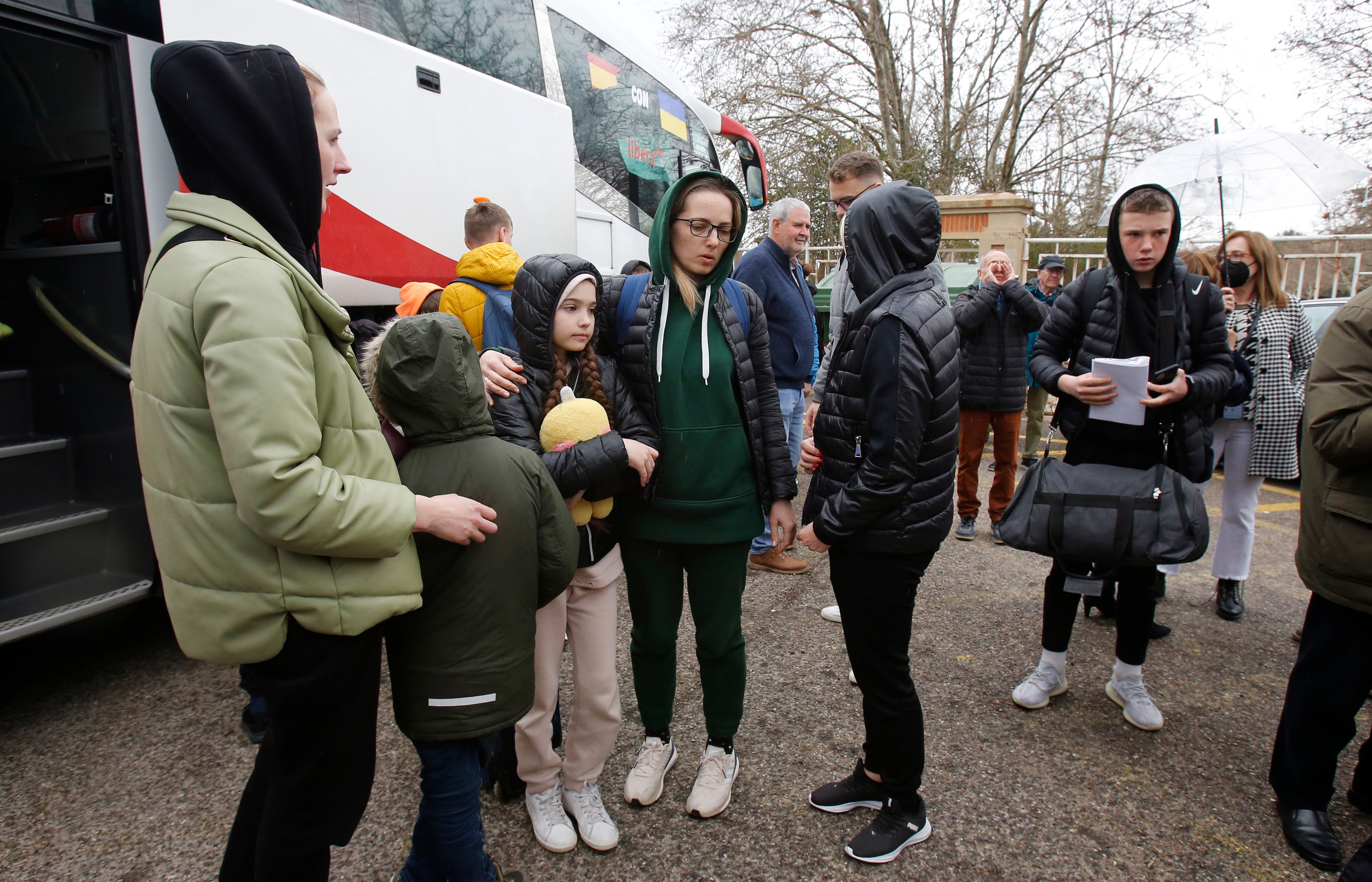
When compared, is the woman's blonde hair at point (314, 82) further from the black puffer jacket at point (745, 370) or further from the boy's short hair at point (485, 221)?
the boy's short hair at point (485, 221)

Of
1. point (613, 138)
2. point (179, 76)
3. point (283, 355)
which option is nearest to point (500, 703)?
point (283, 355)

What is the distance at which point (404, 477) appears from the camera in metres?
1.75

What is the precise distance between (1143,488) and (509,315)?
7.92 feet

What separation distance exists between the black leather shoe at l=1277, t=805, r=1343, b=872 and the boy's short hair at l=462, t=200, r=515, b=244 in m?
3.69

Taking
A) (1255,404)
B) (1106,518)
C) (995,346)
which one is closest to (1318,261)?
(995,346)

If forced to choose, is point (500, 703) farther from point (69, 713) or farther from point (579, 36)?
point (579, 36)

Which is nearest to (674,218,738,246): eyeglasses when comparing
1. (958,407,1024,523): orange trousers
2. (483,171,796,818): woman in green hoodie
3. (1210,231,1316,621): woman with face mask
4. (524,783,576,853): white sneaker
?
(483,171,796,818): woman in green hoodie

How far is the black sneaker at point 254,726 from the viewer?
2799 mm

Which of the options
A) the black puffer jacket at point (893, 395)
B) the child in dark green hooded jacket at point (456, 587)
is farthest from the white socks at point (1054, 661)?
the child in dark green hooded jacket at point (456, 587)

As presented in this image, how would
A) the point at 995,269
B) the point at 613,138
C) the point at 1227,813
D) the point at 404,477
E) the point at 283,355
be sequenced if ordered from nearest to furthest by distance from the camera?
1. the point at 283,355
2. the point at 404,477
3. the point at 1227,813
4. the point at 995,269
5. the point at 613,138

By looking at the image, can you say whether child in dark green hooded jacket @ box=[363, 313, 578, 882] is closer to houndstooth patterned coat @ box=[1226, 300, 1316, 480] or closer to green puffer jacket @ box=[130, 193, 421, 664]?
green puffer jacket @ box=[130, 193, 421, 664]

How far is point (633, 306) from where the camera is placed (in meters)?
2.33

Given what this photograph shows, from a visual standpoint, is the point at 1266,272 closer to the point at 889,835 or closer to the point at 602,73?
the point at 889,835

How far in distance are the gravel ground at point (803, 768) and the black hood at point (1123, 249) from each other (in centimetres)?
170
